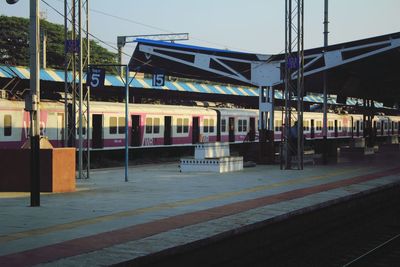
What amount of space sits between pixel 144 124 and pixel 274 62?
8959 mm

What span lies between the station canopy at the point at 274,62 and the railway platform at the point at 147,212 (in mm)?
8306

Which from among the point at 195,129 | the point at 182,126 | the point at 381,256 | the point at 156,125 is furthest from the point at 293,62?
the point at 195,129

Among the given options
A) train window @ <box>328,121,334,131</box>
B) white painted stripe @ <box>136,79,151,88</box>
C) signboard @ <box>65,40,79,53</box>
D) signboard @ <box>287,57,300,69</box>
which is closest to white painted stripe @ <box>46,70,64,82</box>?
white painted stripe @ <box>136,79,151,88</box>

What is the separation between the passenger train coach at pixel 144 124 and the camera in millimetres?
26062

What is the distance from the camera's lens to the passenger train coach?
26.1 meters

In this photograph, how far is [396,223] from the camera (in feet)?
46.6

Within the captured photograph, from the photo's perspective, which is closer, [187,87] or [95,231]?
[95,231]

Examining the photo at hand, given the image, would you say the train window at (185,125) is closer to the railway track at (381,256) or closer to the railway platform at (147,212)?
the railway platform at (147,212)

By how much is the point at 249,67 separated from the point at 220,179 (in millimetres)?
11649

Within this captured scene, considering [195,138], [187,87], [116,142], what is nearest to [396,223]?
[116,142]

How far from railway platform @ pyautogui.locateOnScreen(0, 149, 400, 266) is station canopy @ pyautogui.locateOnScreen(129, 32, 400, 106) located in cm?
831

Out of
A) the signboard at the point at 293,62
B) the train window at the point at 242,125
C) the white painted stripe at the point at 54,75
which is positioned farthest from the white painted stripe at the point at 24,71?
the signboard at the point at 293,62

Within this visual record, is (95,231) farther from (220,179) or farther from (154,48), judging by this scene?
(154,48)

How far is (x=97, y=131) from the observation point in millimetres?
31031
